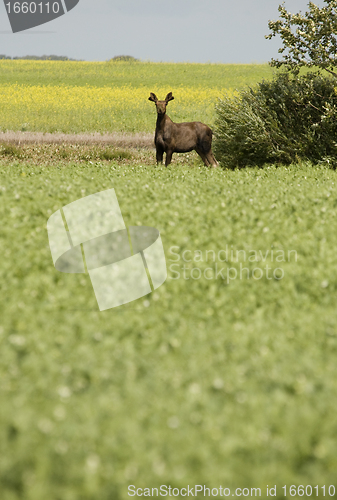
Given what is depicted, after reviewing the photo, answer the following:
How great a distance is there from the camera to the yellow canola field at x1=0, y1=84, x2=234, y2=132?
30.1 meters

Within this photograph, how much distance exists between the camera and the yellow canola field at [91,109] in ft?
98.7

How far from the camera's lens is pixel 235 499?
3.20 m

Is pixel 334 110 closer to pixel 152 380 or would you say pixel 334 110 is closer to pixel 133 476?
pixel 152 380

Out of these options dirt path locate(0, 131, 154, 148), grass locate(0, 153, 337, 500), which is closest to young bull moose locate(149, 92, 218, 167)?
grass locate(0, 153, 337, 500)

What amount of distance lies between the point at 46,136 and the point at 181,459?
22.6m

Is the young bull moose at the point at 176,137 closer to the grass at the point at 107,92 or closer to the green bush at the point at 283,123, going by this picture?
the green bush at the point at 283,123

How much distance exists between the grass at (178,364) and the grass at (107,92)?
2004 centimetres

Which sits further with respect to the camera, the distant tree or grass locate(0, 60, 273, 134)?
grass locate(0, 60, 273, 134)

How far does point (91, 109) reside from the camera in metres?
35.6

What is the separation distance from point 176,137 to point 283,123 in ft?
17.5

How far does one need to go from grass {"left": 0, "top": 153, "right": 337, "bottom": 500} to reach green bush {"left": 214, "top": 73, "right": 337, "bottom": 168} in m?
8.80

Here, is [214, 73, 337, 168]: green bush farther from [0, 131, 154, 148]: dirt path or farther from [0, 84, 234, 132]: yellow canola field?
[0, 131, 154, 148]: dirt path

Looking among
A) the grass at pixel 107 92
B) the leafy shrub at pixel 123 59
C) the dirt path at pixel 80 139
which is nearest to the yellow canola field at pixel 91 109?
the grass at pixel 107 92

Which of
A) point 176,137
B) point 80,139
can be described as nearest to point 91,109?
point 80,139
